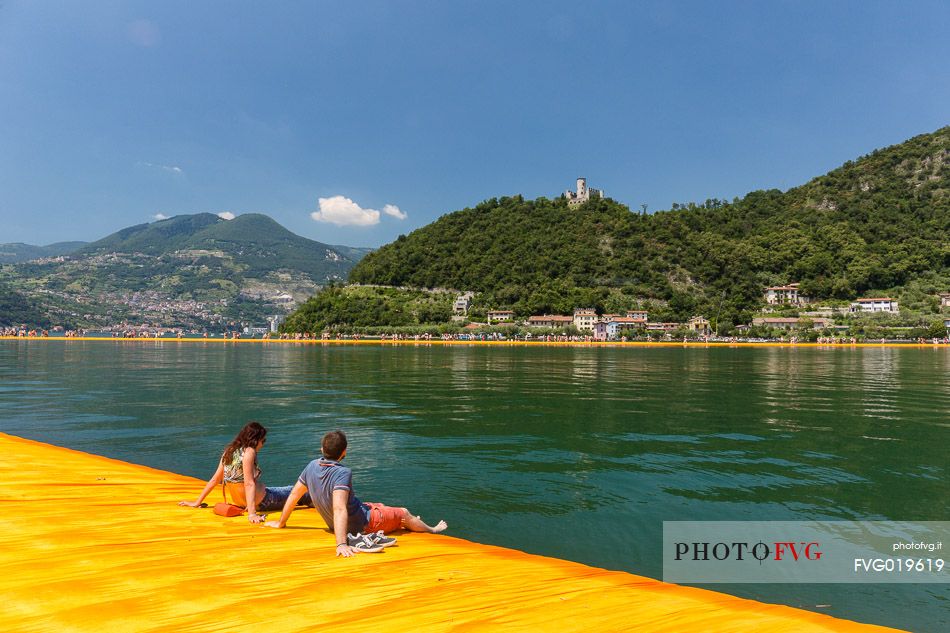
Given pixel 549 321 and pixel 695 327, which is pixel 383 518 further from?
pixel 695 327

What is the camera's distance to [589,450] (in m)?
13.2

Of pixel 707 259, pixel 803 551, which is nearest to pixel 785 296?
pixel 707 259

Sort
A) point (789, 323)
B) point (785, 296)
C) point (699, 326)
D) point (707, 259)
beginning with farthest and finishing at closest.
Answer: point (707, 259) → point (785, 296) → point (699, 326) → point (789, 323)

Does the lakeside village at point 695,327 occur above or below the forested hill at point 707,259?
below

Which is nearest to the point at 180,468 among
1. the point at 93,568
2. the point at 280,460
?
the point at 280,460

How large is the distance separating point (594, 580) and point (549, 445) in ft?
29.7

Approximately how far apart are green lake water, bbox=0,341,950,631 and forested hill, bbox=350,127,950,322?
136610 mm

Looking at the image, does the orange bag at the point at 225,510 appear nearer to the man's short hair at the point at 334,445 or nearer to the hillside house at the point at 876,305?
the man's short hair at the point at 334,445

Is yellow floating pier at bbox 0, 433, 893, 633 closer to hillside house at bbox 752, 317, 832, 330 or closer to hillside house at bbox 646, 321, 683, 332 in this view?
hillside house at bbox 646, 321, 683, 332

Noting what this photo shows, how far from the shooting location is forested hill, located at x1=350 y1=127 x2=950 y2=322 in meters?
156

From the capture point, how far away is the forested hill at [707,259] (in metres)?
156

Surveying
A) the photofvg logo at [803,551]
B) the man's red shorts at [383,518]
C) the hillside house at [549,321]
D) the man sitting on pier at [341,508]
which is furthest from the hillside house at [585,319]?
the man sitting on pier at [341,508]

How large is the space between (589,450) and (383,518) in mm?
8075

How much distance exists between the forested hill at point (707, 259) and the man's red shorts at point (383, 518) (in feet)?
502
